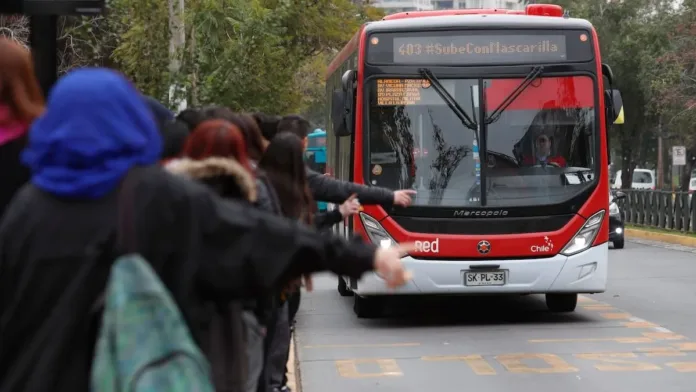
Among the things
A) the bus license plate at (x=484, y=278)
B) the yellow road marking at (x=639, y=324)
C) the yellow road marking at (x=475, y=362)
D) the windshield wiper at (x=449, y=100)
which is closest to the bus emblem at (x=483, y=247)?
the bus license plate at (x=484, y=278)

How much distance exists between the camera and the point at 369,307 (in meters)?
13.7

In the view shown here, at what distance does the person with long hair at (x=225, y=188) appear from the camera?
414 cm

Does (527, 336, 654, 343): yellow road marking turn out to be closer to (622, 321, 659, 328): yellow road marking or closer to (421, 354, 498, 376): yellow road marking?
(622, 321, 659, 328): yellow road marking

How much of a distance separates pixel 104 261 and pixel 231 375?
1.12 m

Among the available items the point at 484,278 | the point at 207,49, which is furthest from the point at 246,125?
the point at 207,49

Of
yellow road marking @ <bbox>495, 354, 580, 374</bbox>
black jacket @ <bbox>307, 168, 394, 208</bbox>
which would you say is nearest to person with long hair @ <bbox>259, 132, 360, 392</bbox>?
black jacket @ <bbox>307, 168, 394, 208</bbox>

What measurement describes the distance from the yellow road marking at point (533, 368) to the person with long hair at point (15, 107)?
247 inches

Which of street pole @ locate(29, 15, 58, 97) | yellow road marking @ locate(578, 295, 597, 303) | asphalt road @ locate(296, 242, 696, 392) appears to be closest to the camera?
street pole @ locate(29, 15, 58, 97)

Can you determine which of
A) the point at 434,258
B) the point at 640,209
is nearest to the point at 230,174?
the point at 434,258

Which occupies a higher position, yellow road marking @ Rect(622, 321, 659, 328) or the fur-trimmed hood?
the fur-trimmed hood

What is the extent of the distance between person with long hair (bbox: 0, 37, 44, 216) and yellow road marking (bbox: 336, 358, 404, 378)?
→ 19.1ft

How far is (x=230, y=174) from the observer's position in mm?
4500

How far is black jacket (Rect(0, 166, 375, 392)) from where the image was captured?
3281 millimetres

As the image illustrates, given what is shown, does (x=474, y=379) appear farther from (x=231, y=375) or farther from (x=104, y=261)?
(x=104, y=261)
